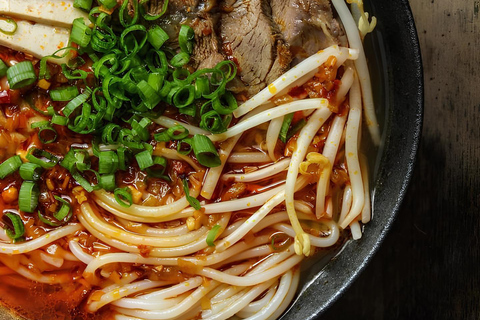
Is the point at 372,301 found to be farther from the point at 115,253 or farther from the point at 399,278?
the point at 115,253

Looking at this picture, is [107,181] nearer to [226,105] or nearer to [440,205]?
[226,105]

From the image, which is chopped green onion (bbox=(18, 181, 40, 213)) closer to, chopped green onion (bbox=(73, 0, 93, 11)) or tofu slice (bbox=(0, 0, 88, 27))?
tofu slice (bbox=(0, 0, 88, 27))

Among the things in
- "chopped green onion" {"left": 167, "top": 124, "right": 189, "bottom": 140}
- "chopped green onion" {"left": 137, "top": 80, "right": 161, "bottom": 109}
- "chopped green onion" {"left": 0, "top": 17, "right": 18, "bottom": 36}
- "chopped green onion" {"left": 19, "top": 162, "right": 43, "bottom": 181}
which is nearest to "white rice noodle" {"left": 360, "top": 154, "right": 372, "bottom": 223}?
"chopped green onion" {"left": 167, "top": 124, "right": 189, "bottom": 140}

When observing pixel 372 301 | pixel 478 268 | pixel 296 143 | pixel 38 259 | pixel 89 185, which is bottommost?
pixel 372 301

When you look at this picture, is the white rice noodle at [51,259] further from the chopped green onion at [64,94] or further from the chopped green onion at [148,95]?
the chopped green onion at [148,95]

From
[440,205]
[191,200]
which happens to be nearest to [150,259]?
[191,200]

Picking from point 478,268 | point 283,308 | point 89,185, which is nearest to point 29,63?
point 89,185
